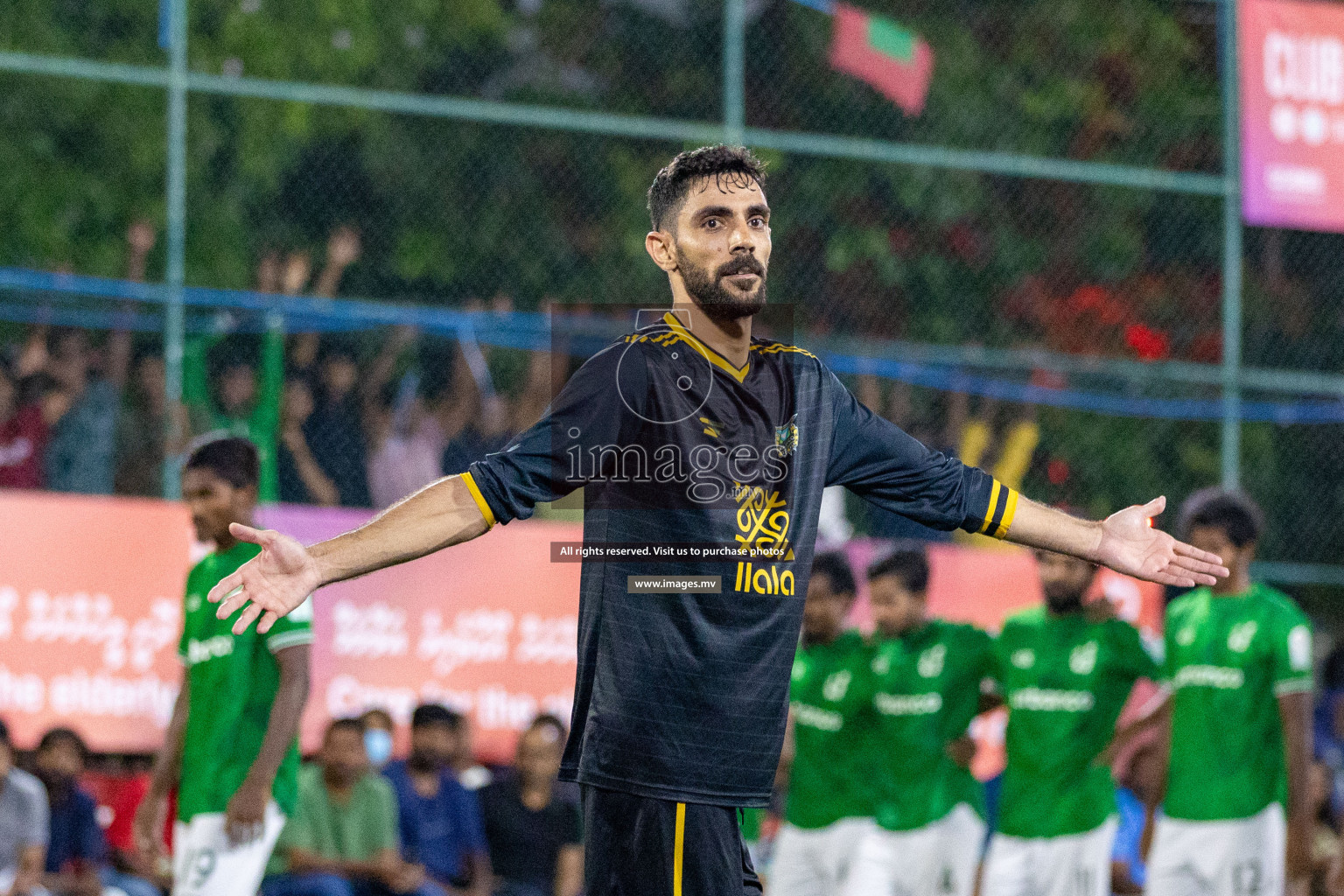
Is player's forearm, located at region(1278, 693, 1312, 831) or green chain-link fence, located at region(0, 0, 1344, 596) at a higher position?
green chain-link fence, located at region(0, 0, 1344, 596)

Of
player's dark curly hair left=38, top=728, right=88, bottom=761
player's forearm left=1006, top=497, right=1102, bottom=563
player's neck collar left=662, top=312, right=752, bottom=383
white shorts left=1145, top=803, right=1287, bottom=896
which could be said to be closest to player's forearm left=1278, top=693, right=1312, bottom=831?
white shorts left=1145, top=803, right=1287, bottom=896

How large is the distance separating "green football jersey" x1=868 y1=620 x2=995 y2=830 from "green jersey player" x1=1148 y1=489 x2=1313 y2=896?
3.26ft

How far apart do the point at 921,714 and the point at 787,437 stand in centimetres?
417

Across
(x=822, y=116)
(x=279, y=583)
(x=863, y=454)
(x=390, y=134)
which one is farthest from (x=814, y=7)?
(x=279, y=583)

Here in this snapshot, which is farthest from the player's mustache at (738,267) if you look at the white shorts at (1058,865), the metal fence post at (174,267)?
the metal fence post at (174,267)

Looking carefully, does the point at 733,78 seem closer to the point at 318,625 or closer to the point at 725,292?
the point at 318,625

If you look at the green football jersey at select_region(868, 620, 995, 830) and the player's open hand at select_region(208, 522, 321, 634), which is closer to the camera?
the player's open hand at select_region(208, 522, 321, 634)

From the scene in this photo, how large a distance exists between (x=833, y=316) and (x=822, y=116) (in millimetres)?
1745

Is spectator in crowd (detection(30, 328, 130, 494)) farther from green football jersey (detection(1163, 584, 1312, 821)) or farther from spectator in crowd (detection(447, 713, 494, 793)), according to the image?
green football jersey (detection(1163, 584, 1312, 821))

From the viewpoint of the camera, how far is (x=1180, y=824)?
7.23 metres

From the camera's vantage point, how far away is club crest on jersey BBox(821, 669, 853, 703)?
802cm

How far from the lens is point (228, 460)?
641 centimetres

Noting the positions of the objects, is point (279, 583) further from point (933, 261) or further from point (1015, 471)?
point (933, 261)

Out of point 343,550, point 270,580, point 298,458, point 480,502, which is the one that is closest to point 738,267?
point 480,502
